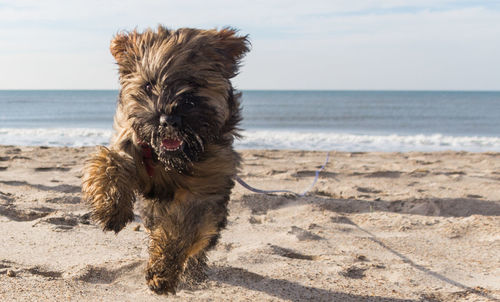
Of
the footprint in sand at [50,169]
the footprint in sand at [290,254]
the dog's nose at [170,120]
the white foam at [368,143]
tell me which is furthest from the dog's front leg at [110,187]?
the white foam at [368,143]

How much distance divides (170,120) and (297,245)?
2320 millimetres

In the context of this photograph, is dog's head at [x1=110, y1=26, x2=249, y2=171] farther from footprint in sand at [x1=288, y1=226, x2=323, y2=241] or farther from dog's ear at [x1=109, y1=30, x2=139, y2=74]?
footprint in sand at [x1=288, y1=226, x2=323, y2=241]

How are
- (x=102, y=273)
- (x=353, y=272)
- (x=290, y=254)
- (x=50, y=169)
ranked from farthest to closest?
(x=50, y=169), (x=290, y=254), (x=353, y=272), (x=102, y=273)

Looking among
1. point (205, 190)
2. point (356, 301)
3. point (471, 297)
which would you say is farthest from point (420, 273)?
point (205, 190)

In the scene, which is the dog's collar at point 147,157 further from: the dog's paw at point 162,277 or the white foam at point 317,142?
the white foam at point 317,142

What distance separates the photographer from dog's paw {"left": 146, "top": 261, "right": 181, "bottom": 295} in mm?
2885

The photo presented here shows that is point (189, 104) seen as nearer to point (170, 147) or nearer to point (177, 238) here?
point (170, 147)

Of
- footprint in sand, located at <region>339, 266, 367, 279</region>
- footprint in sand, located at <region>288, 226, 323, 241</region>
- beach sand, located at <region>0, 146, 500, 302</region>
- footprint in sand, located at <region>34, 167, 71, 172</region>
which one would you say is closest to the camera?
beach sand, located at <region>0, 146, 500, 302</region>

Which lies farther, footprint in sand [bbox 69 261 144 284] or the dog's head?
footprint in sand [bbox 69 261 144 284]

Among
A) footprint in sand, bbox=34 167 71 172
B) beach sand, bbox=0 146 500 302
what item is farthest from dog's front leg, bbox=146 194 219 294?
footprint in sand, bbox=34 167 71 172

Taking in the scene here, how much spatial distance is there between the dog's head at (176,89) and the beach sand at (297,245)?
1.09 meters

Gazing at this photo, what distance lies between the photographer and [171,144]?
277 cm

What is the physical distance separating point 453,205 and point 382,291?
308 centimetres

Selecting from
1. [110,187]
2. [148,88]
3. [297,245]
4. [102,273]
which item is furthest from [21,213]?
[148,88]
